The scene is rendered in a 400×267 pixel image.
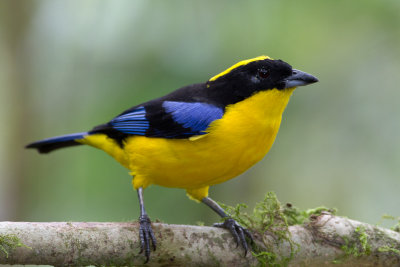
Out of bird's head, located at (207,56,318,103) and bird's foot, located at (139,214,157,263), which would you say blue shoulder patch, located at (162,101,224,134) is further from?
bird's foot, located at (139,214,157,263)

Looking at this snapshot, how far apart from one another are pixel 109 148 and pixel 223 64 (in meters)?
2.49

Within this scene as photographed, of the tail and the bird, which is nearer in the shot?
the bird

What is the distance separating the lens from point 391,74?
7.10 meters

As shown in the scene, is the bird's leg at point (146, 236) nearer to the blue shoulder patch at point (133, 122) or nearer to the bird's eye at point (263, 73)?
the blue shoulder patch at point (133, 122)

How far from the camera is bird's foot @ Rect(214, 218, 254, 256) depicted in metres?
3.82

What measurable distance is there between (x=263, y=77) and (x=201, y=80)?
2.23m

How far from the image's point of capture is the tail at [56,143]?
208 inches

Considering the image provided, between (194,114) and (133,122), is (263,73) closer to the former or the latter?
(194,114)

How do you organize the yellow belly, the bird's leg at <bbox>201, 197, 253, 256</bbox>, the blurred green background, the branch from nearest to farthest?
the branch, the bird's leg at <bbox>201, 197, 253, 256</bbox>, the yellow belly, the blurred green background

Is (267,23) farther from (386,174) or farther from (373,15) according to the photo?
(386,174)

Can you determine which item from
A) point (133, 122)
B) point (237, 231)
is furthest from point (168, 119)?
point (237, 231)

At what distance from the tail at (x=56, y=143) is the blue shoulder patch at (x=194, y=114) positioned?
4.55 ft

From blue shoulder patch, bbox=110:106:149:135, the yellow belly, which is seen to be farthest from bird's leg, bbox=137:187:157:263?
blue shoulder patch, bbox=110:106:149:135

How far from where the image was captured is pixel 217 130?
Result: 13.2 feet
